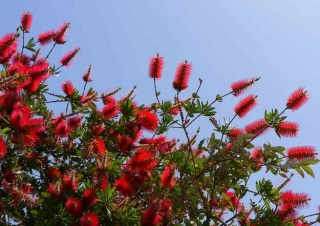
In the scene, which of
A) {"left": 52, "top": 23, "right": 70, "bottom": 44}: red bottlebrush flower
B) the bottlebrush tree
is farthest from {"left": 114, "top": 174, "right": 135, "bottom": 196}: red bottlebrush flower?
{"left": 52, "top": 23, "right": 70, "bottom": 44}: red bottlebrush flower

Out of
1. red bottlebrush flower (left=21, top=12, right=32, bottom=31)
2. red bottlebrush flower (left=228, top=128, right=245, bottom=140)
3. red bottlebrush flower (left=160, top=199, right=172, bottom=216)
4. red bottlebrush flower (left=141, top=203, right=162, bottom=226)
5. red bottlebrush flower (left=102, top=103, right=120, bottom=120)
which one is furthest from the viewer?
red bottlebrush flower (left=21, top=12, right=32, bottom=31)

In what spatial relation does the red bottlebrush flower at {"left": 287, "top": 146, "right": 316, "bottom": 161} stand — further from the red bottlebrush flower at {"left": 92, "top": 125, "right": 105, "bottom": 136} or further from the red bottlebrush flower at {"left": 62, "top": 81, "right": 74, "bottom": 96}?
the red bottlebrush flower at {"left": 62, "top": 81, "right": 74, "bottom": 96}

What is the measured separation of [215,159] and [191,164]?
0.73 feet

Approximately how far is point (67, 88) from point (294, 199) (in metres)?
2.43

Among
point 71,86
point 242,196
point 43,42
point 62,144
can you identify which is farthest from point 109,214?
point 43,42

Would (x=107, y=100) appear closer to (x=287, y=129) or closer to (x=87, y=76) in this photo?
(x=87, y=76)

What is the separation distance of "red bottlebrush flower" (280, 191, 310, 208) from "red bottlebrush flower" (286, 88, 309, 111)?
1.97ft

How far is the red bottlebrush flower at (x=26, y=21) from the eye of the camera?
19.0 ft

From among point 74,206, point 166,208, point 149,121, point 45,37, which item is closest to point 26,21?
point 45,37

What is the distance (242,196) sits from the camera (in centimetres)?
427

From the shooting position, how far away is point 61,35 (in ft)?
A: 18.7

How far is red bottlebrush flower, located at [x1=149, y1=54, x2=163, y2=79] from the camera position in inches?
176

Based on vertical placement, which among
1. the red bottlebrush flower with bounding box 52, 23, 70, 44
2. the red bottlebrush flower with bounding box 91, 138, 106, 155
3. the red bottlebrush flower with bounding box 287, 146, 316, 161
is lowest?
→ the red bottlebrush flower with bounding box 287, 146, 316, 161

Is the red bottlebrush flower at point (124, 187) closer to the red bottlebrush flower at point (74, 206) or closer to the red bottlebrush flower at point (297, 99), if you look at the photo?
the red bottlebrush flower at point (74, 206)
